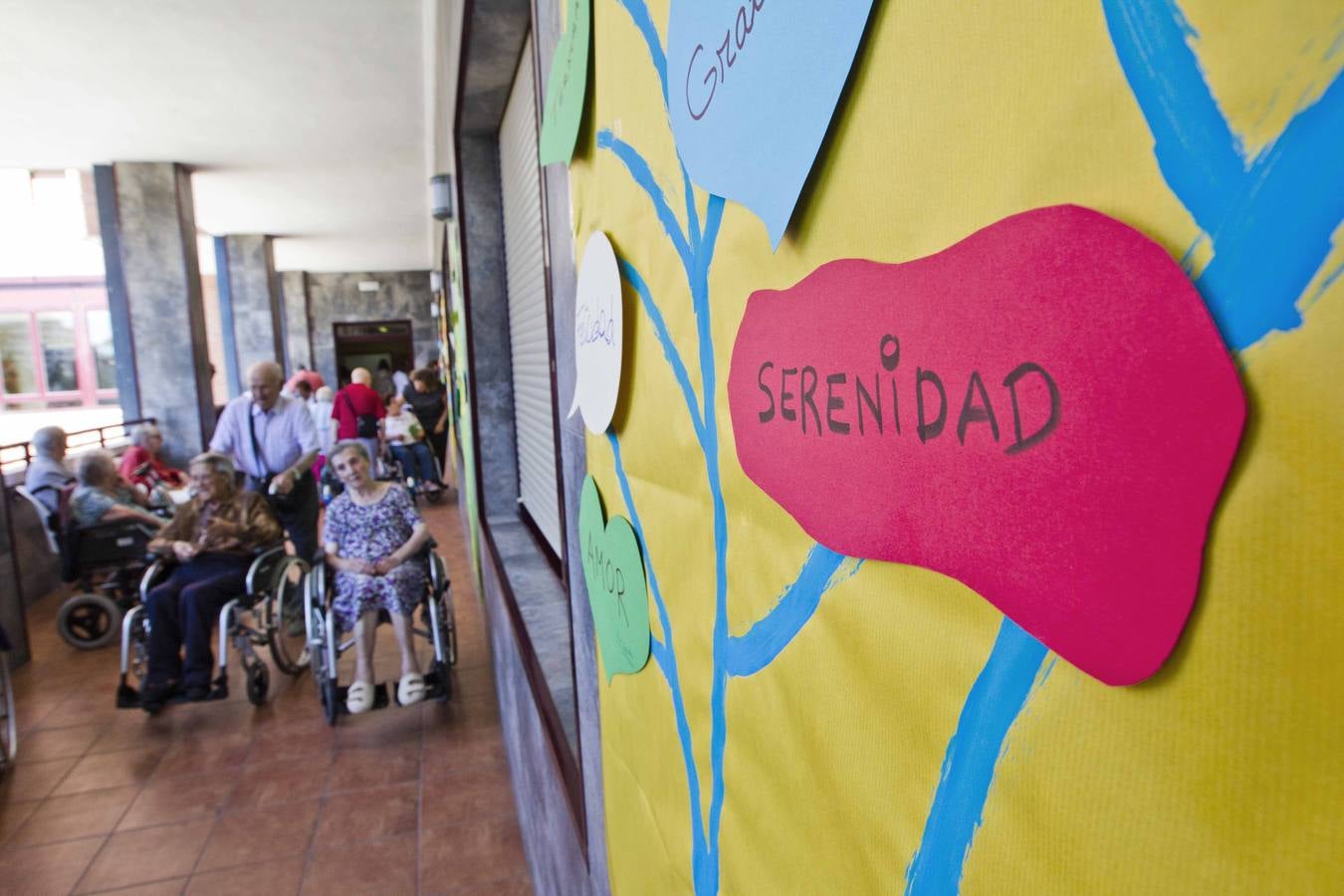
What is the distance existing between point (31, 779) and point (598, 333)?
367cm

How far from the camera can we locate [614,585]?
32.4 inches

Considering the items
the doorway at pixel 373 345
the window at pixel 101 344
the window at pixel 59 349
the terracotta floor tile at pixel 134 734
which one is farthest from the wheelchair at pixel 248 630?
the window at pixel 59 349

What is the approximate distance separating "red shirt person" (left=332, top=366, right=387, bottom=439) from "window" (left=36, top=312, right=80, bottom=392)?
16.2 m

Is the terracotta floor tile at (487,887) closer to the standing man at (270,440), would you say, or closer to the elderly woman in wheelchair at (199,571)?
the elderly woman in wheelchair at (199,571)

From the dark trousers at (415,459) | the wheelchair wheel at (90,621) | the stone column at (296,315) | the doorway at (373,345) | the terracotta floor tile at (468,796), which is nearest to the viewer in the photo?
the terracotta floor tile at (468,796)

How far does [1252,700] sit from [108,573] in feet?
19.7

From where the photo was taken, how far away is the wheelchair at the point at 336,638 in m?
3.31

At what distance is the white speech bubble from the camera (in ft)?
2.40

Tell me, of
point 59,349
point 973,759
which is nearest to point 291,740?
point 973,759

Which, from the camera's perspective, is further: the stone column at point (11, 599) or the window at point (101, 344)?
the window at point (101, 344)

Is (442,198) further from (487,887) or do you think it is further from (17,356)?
(17,356)

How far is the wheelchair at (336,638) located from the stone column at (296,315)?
15.7 metres

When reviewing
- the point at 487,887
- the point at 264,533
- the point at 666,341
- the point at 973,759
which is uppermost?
the point at 666,341

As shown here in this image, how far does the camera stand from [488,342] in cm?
363
